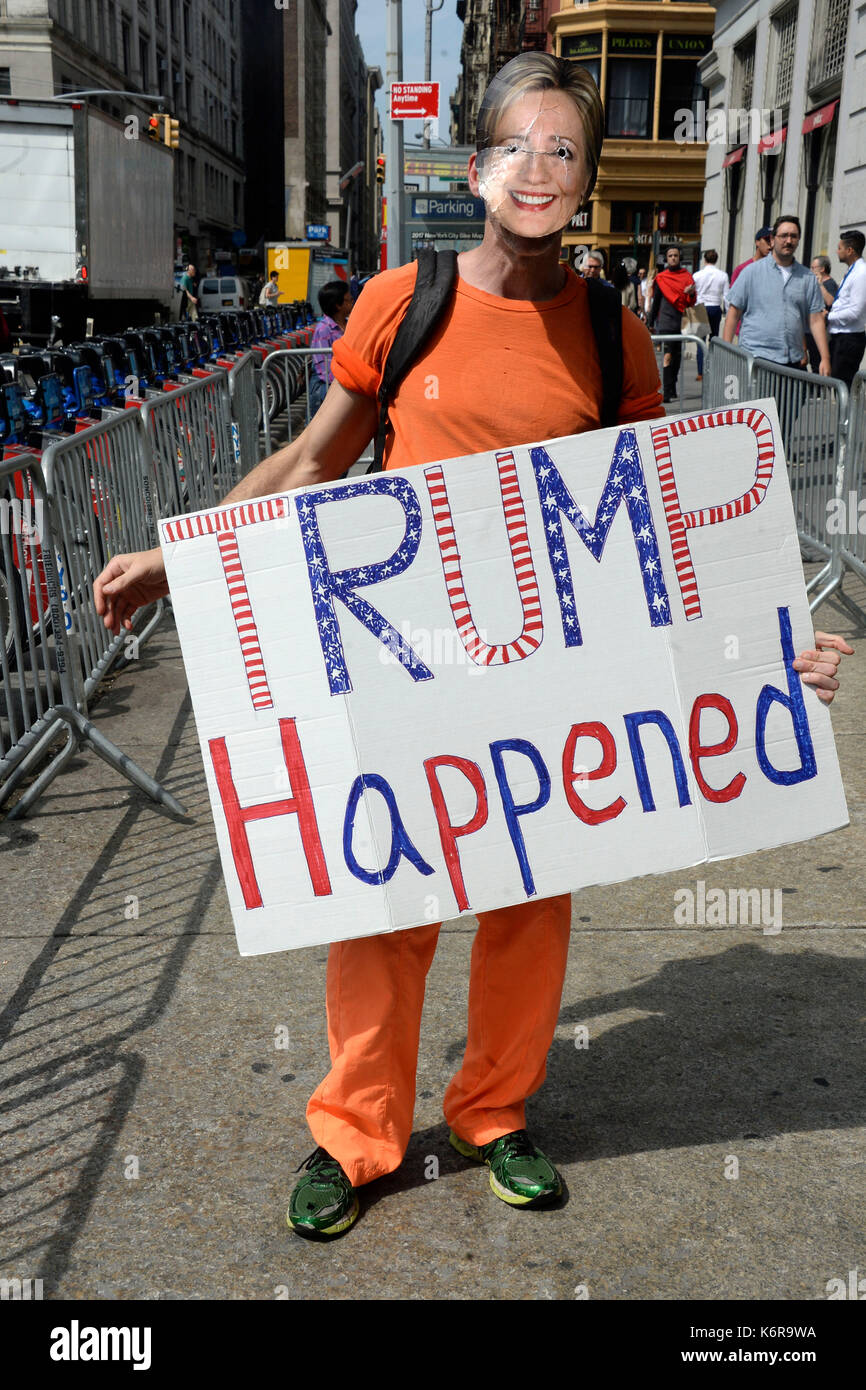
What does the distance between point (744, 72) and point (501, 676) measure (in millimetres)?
25066

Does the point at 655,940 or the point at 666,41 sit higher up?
the point at 666,41

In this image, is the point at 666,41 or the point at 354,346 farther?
the point at 666,41

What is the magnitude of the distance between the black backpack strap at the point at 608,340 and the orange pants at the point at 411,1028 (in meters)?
1.05

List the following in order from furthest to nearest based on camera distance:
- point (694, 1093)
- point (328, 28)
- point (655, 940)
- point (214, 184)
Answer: point (328, 28)
point (214, 184)
point (655, 940)
point (694, 1093)

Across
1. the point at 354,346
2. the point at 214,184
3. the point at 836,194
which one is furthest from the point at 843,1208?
the point at 214,184

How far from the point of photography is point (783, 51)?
21406 millimetres

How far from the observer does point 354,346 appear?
2666 mm

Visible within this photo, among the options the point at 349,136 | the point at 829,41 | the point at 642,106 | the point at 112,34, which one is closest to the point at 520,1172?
the point at 829,41

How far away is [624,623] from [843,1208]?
1313 mm

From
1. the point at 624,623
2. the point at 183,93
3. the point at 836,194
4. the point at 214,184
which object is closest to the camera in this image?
the point at 624,623

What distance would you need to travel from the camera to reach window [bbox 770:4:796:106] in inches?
819

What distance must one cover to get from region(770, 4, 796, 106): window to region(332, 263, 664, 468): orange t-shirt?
20.5 m

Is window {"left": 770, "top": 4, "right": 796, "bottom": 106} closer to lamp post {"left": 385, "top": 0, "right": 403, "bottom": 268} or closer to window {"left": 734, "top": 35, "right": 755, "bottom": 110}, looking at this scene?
window {"left": 734, "top": 35, "right": 755, "bottom": 110}
